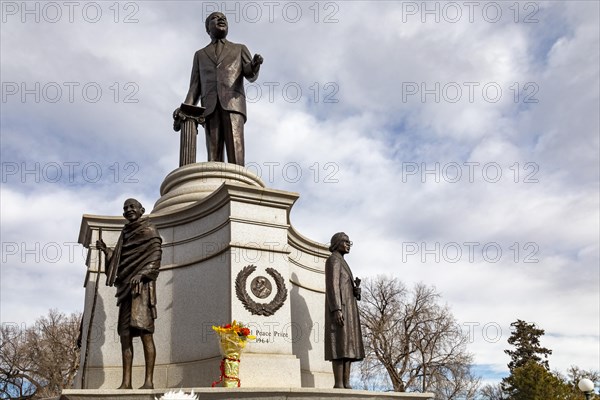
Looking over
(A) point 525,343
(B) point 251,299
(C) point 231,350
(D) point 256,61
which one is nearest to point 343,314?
(B) point 251,299

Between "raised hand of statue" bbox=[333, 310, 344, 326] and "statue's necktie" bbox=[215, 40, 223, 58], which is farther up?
"statue's necktie" bbox=[215, 40, 223, 58]

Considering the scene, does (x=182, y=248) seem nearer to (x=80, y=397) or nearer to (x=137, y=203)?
(x=137, y=203)

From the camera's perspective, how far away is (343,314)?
8586mm

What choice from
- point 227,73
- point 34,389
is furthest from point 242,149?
point 34,389

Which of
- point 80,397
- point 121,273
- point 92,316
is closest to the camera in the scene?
point 80,397

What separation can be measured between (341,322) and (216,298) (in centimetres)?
190

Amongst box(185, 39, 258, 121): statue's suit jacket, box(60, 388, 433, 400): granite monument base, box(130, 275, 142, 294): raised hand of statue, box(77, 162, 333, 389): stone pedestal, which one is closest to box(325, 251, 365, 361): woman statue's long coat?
box(77, 162, 333, 389): stone pedestal

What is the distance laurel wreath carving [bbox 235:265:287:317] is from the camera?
28.1 feet

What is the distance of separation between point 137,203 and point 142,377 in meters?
2.64

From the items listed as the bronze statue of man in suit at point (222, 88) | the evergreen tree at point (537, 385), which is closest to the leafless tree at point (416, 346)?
the evergreen tree at point (537, 385)

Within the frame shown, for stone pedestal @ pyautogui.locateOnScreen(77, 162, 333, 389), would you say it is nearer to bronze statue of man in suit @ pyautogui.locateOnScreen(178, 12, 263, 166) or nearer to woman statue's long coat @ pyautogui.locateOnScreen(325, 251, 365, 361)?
woman statue's long coat @ pyautogui.locateOnScreen(325, 251, 365, 361)

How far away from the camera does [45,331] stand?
1409 inches

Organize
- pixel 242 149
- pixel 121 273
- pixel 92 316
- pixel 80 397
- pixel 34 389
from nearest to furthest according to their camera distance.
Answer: pixel 80 397, pixel 121 273, pixel 92 316, pixel 242 149, pixel 34 389

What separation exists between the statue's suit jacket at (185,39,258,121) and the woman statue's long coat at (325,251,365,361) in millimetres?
4681
